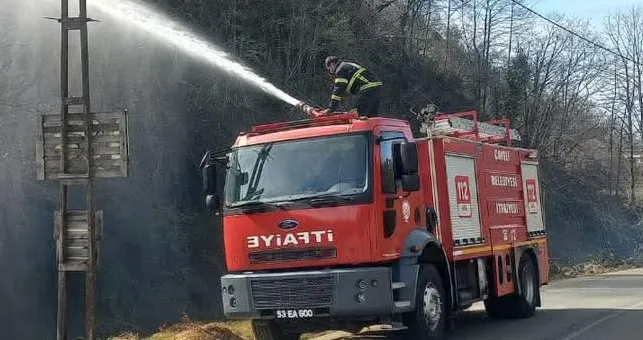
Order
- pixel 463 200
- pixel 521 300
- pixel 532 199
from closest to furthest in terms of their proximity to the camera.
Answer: pixel 463 200, pixel 521 300, pixel 532 199

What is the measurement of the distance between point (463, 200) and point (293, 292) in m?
2.98

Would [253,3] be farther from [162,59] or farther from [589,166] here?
[589,166]

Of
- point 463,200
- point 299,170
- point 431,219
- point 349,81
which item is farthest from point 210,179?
point 463,200

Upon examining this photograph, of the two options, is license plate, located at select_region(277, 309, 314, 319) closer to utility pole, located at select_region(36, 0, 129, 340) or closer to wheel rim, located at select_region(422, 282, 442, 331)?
wheel rim, located at select_region(422, 282, 442, 331)

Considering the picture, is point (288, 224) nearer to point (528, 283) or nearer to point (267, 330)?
point (267, 330)

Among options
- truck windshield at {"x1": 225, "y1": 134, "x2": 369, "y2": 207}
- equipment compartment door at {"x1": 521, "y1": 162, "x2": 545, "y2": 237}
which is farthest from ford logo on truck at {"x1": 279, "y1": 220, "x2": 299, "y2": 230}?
equipment compartment door at {"x1": 521, "y1": 162, "x2": 545, "y2": 237}

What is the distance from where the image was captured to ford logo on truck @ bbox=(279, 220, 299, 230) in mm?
8455

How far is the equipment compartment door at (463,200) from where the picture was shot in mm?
10016

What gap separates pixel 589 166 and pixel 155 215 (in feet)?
111

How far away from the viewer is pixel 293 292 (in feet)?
27.6

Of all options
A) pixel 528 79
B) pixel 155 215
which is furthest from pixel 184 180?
pixel 528 79

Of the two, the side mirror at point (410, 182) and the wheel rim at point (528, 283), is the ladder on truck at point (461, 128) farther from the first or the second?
the wheel rim at point (528, 283)

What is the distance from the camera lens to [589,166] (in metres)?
49.1

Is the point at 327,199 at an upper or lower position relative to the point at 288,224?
upper
